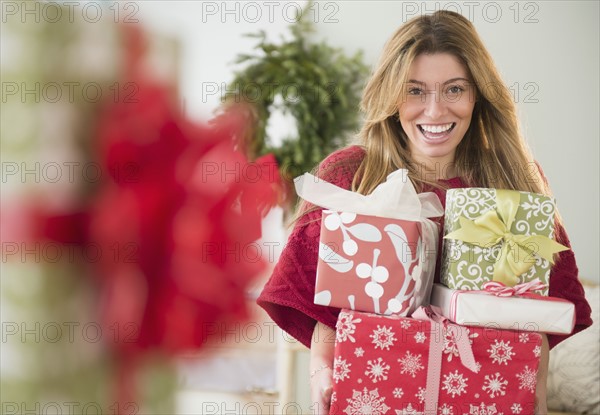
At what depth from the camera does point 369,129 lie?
5.21 ft

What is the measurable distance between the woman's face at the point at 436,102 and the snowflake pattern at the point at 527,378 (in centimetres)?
49

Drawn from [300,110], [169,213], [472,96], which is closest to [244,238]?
[169,213]

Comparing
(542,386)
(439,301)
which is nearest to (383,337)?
(439,301)

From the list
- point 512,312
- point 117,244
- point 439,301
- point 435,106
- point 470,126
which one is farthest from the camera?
point 470,126

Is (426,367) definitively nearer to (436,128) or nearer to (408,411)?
(408,411)

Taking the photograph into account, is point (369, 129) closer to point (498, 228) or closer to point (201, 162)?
point (498, 228)

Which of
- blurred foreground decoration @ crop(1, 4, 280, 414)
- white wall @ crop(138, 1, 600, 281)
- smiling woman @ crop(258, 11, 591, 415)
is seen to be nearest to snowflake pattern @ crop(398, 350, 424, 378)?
smiling woman @ crop(258, 11, 591, 415)

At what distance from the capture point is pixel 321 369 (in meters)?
1.30

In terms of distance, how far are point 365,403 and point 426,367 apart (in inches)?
4.8

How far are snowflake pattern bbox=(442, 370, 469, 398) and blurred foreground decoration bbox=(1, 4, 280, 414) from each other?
1.07m

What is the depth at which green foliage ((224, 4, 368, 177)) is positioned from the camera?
10.5 ft

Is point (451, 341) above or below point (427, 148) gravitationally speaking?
below

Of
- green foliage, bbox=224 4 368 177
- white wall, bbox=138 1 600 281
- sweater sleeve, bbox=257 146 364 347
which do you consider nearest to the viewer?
sweater sleeve, bbox=257 146 364 347

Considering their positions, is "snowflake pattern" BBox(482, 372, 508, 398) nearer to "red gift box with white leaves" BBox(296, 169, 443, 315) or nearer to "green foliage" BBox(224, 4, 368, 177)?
"red gift box with white leaves" BBox(296, 169, 443, 315)
